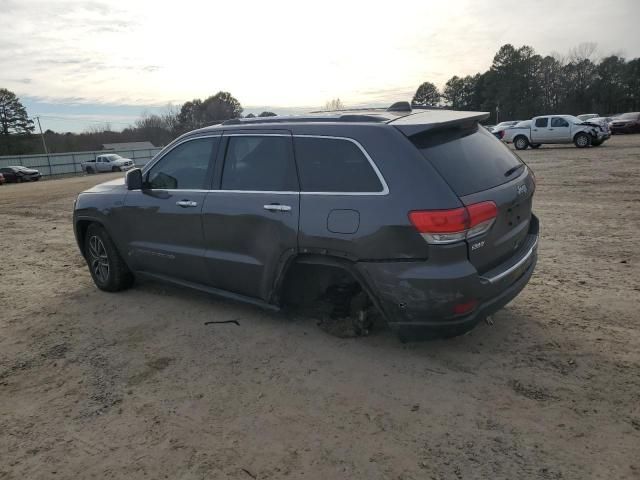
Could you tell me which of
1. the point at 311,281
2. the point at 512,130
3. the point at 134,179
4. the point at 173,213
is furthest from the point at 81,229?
the point at 512,130

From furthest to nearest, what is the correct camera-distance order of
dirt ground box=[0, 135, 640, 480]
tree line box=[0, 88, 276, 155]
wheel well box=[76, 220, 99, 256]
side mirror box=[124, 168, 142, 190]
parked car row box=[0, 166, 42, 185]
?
tree line box=[0, 88, 276, 155] < parked car row box=[0, 166, 42, 185] < wheel well box=[76, 220, 99, 256] < side mirror box=[124, 168, 142, 190] < dirt ground box=[0, 135, 640, 480]

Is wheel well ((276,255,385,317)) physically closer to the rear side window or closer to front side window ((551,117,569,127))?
the rear side window

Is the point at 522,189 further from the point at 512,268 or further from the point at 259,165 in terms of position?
the point at 259,165

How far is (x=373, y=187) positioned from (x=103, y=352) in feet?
8.54

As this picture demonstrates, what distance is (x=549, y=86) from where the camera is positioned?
79125 mm

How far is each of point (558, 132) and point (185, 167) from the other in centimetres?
2301

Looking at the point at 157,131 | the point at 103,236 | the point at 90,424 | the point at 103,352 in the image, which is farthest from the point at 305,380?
the point at 157,131

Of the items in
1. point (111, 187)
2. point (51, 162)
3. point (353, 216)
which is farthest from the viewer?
point (51, 162)

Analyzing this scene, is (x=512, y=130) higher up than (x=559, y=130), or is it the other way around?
(x=512, y=130)

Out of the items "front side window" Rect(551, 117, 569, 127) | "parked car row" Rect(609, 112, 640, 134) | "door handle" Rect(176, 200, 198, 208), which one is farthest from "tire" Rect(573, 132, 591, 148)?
"door handle" Rect(176, 200, 198, 208)

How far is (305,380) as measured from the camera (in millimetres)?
3477

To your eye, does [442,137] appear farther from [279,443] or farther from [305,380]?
[279,443]

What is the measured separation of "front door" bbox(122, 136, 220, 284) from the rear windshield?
202 centimetres

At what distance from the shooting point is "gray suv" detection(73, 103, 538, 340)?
327 centimetres
